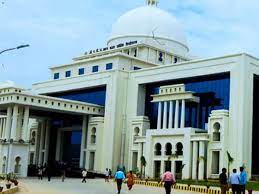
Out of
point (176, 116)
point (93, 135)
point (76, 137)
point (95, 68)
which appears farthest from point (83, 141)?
point (176, 116)

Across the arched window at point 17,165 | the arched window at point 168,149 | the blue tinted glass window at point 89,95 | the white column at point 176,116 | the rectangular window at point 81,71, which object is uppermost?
the rectangular window at point 81,71

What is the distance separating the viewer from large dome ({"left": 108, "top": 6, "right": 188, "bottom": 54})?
72.2m

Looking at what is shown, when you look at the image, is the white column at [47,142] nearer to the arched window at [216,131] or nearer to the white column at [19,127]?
the white column at [19,127]

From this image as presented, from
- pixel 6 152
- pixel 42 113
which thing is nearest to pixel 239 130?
pixel 6 152

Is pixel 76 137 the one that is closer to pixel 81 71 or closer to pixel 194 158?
pixel 81 71

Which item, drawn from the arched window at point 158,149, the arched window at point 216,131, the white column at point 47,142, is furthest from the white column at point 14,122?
the arched window at point 216,131

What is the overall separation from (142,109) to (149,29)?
44.6 feet

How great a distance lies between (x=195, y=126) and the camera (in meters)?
57.7

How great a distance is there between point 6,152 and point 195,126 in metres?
20.5

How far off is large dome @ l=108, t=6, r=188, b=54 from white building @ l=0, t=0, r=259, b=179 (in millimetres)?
146

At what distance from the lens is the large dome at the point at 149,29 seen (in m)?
72.2

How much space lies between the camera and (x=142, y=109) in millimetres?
63938

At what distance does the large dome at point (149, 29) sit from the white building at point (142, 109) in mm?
146

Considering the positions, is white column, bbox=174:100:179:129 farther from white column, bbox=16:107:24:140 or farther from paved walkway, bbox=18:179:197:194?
paved walkway, bbox=18:179:197:194
